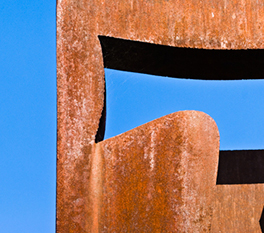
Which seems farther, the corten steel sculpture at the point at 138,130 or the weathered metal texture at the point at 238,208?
the weathered metal texture at the point at 238,208

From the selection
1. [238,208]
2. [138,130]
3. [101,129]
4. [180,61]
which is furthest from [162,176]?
[238,208]

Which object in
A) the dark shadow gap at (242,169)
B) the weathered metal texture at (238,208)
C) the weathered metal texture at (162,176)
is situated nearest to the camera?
the weathered metal texture at (162,176)

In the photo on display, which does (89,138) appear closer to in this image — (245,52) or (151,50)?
(151,50)

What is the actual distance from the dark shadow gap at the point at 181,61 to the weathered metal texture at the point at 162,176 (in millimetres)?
739

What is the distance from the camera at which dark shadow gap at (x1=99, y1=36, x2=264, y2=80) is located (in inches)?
123

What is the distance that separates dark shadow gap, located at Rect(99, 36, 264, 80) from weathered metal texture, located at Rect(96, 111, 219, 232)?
0.74 meters

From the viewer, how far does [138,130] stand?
279 cm

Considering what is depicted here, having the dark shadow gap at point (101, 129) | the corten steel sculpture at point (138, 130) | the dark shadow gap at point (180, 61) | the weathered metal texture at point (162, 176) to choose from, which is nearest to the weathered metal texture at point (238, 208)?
the dark shadow gap at point (180, 61)

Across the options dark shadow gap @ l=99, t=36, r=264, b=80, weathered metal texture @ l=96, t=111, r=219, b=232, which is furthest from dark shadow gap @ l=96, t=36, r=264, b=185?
weathered metal texture @ l=96, t=111, r=219, b=232

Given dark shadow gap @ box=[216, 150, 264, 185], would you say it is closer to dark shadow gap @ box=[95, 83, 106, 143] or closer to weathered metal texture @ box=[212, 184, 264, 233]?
weathered metal texture @ box=[212, 184, 264, 233]

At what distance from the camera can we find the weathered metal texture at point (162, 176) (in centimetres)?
263

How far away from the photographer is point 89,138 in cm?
280

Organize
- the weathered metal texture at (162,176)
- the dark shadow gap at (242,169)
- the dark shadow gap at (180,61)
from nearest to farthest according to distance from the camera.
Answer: the weathered metal texture at (162,176)
the dark shadow gap at (180,61)
the dark shadow gap at (242,169)

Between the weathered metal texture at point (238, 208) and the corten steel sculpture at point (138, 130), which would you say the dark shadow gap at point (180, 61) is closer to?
the corten steel sculpture at point (138, 130)
